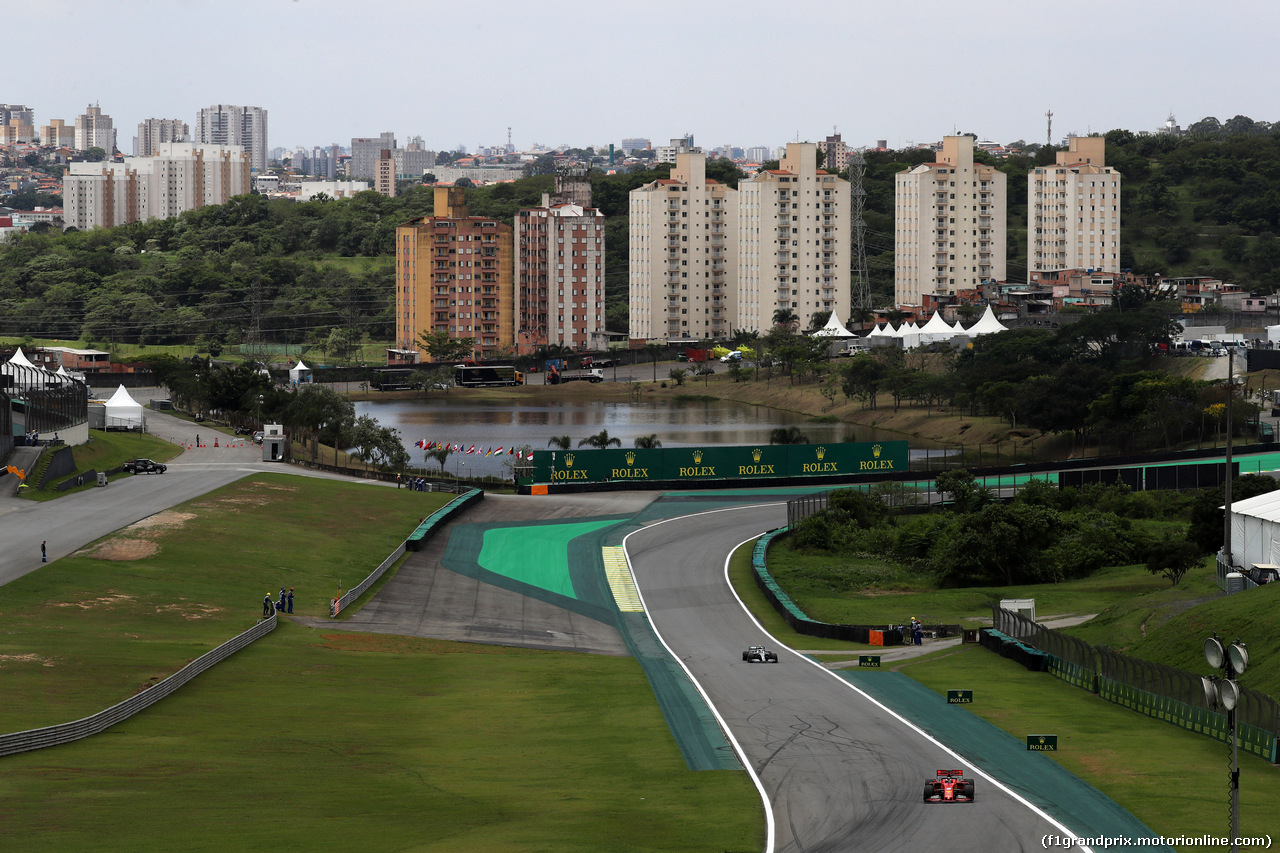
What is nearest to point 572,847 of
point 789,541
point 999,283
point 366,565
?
point 366,565

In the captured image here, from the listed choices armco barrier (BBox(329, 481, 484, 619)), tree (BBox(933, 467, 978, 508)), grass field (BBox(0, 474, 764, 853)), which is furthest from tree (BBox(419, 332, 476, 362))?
grass field (BBox(0, 474, 764, 853))

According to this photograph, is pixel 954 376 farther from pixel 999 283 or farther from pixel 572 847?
pixel 572 847

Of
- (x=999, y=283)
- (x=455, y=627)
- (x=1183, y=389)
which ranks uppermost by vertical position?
(x=999, y=283)

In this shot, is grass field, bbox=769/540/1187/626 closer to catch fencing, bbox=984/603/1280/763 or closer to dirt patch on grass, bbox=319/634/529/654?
catch fencing, bbox=984/603/1280/763

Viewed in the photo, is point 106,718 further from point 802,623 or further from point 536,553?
point 536,553

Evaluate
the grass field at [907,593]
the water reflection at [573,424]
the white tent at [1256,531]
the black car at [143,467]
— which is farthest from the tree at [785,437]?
the white tent at [1256,531]

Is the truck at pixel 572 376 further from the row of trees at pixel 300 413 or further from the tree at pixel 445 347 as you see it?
the row of trees at pixel 300 413
